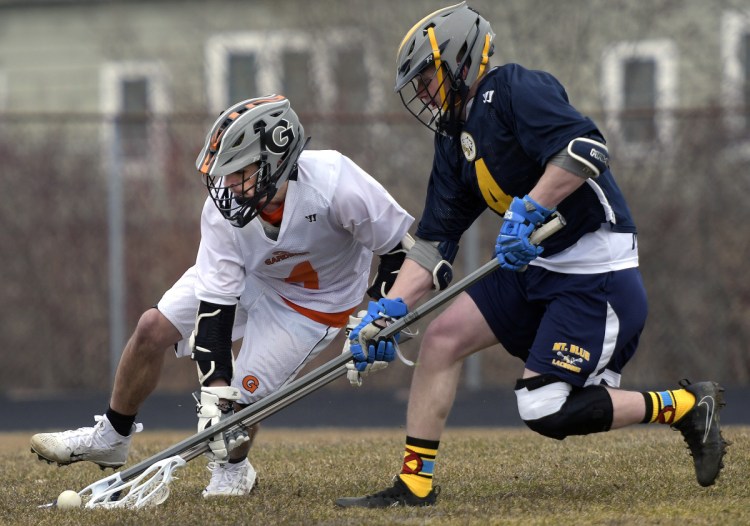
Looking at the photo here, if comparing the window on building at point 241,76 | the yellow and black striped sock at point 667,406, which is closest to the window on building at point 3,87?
the window on building at point 241,76

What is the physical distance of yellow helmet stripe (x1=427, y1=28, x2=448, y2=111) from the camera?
195 inches

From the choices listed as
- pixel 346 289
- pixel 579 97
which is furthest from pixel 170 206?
pixel 346 289

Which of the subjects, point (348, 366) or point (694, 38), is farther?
point (694, 38)

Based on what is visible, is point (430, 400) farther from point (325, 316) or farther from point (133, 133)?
point (133, 133)

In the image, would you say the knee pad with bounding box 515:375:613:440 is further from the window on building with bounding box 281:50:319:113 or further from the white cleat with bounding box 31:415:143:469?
the window on building with bounding box 281:50:319:113

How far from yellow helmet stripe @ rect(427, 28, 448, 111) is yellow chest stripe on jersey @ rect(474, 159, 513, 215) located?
0.87 feet

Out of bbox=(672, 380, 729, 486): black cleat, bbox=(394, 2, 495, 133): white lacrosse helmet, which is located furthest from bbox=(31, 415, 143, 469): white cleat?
bbox=(672, 380, 729, 486): black cleat

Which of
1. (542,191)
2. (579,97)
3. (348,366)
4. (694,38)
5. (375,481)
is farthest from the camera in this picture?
(694,38)

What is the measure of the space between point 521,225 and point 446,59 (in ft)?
2.41

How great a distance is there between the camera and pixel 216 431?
5238 millimetres

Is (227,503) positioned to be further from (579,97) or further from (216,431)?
(579,97)

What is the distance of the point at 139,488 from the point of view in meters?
5.23

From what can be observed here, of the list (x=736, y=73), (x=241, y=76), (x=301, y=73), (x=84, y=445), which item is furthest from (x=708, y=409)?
(x=241, y=76)

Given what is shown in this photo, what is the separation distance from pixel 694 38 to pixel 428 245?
927cm
